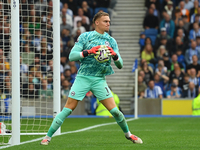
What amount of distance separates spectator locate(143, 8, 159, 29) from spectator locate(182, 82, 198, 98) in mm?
3813

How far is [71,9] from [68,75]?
3914 mm

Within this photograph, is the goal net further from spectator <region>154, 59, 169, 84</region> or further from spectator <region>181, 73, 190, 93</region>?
spectator <region>181, 73, 190, 93</region>

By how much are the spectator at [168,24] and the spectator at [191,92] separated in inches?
122

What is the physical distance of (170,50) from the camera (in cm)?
2091

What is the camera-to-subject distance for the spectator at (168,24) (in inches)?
840

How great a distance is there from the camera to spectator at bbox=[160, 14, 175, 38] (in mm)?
21328

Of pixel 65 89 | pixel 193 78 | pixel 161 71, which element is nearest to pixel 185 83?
pixel 193 78

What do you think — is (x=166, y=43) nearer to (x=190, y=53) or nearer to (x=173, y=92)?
(x=190, y=53)

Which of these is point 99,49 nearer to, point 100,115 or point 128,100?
point 100,115

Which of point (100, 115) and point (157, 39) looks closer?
point (100, 115)

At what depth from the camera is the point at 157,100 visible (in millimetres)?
19062

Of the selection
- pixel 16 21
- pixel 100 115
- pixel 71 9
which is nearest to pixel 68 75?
pixel 100 115

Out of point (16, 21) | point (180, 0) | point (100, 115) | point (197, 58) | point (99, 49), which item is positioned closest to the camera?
point (99, 49)

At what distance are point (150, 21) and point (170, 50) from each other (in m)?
1.80
